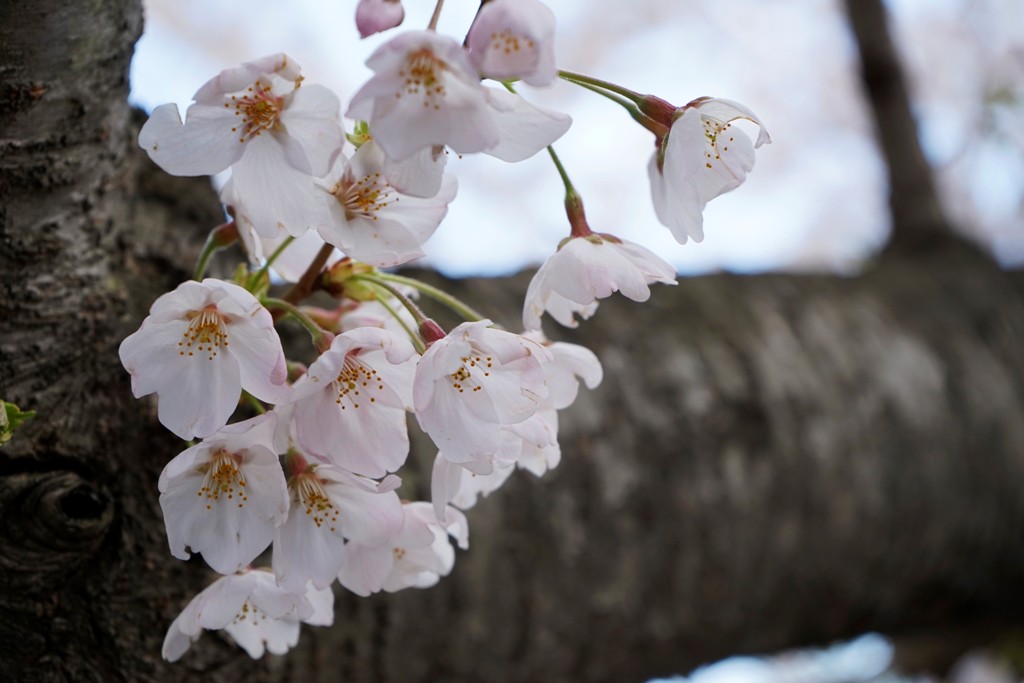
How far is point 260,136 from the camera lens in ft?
1.89

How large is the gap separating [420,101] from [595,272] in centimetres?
19

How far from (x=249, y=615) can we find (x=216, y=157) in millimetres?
379

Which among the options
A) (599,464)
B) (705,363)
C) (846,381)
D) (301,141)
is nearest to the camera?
(301,141)

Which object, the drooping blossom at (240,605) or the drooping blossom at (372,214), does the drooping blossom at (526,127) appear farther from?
the drooping blossom at (240,605)

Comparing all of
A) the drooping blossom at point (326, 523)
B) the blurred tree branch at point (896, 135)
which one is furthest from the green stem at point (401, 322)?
the blurred tree branch at point (896, 135)

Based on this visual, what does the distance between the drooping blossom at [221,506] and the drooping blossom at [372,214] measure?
0.16 metres

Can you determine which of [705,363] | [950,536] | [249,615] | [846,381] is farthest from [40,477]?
[950,536]

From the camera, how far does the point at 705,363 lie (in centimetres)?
138

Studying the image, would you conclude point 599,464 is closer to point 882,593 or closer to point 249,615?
point 249,615

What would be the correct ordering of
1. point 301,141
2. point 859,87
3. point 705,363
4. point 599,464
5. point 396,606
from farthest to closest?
point 859,87 < point 705,363 < point 599,464 < point 396,606 < point 301,141

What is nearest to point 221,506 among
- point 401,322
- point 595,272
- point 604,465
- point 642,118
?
point 401,322

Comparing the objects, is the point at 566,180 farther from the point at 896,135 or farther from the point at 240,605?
the point at 896,135

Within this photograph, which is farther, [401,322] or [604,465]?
[604,465]

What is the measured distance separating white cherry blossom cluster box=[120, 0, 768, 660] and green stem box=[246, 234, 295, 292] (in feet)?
0.10
